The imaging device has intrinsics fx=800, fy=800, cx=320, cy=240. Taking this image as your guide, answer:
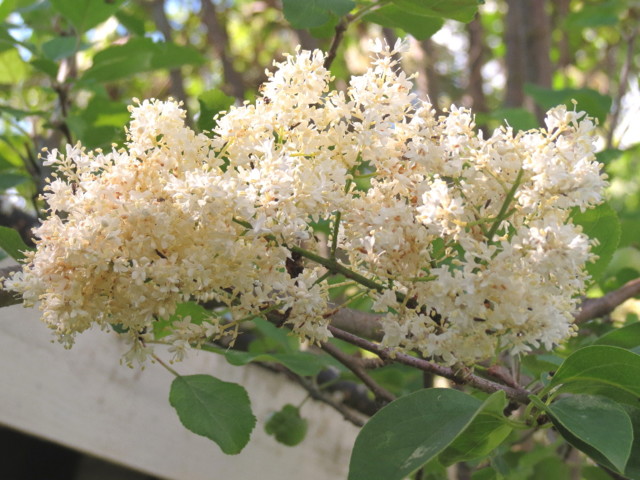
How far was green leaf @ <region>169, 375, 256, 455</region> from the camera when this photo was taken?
1.00m

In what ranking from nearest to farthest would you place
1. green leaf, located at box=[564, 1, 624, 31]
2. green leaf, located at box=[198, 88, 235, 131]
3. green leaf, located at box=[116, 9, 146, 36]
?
green leaf, located at box=[198, 88, 235, 131]
green leaf, located at box=[116, 9, 146, 36]
green leaf, located at box=[564, 1, 624, 31]

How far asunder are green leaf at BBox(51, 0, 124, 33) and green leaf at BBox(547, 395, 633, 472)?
1.16 m

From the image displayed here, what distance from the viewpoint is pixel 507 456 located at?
167 centimetres

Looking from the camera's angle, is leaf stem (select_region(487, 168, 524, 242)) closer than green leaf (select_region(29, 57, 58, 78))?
Yes

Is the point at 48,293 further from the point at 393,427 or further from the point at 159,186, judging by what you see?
the point at 393,427

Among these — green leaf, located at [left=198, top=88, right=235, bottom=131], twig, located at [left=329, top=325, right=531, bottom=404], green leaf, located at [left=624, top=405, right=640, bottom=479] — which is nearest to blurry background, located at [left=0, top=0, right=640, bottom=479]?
green leaf, located at [left=198, top=88, right=235, bottom=131]

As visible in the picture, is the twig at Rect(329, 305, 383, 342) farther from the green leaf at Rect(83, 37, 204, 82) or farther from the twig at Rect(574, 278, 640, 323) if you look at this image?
the green leaf at Rect(83, 37, 204, 82)

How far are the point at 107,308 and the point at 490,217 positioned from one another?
39 centimetres

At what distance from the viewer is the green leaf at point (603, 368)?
2.67 ft

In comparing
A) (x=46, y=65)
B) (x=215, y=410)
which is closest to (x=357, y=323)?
(x=215, y=410)

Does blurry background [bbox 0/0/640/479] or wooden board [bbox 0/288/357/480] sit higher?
blurry background [bbox 0/0/640/479]

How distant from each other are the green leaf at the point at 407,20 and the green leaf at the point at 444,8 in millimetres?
96

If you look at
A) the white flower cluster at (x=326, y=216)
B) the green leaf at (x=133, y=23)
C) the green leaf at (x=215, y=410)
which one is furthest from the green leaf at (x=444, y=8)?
the green leaf at (x=133, y=23)

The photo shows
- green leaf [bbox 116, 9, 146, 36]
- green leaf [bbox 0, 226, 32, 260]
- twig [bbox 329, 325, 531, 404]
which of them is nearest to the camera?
twig [bbox 329, 325, 531, 404]
